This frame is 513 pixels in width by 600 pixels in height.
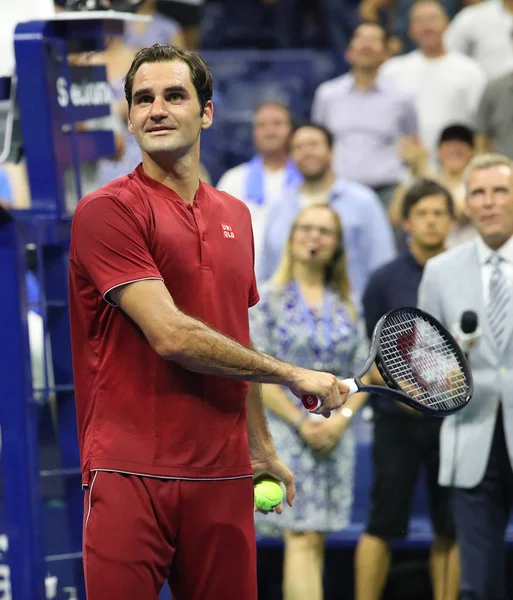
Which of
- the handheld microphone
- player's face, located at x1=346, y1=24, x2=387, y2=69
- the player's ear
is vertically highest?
player's face, located at x1=346, y1=24, x2=387, y2=69

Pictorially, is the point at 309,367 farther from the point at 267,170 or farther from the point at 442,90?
the point at 442,90

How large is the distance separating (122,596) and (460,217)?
4.40 m

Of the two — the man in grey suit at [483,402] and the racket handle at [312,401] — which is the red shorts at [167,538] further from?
the man in grey suit at [483,402]

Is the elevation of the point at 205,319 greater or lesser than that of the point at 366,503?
greater

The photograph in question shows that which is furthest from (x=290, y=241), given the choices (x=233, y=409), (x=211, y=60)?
(x=211, y=60)

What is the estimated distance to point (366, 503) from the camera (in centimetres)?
629

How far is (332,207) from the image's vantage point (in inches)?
267

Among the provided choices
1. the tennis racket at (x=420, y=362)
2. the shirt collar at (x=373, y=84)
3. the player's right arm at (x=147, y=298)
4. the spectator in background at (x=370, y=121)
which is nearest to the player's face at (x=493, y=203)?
the tennis racket at (x=420, y=362)

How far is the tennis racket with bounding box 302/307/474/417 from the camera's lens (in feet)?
11.2

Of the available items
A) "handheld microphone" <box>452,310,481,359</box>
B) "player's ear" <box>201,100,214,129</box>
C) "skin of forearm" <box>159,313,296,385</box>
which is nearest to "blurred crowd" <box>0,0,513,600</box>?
"handheld microphone" <box>452,310,481,359</box>

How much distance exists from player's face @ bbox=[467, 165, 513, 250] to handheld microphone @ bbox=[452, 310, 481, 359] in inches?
A: 14.6

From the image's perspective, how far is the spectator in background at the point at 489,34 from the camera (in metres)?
8.60

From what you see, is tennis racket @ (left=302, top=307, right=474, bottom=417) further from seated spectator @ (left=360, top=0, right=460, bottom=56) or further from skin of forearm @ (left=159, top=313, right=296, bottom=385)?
seated spectator @ (left=360, top=0, right=460, bottom=56)

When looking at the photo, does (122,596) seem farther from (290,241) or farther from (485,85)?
(485,85)
